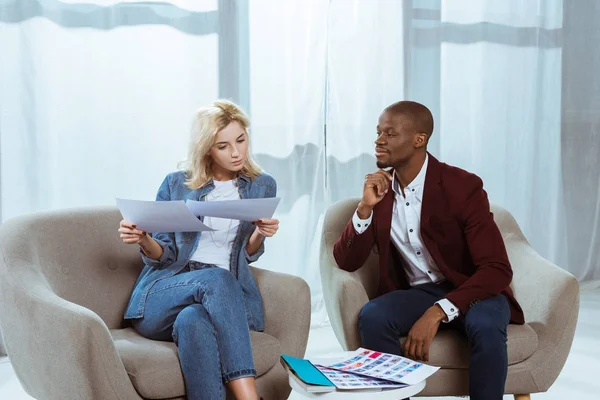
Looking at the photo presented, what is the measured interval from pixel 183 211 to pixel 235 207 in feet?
0.47

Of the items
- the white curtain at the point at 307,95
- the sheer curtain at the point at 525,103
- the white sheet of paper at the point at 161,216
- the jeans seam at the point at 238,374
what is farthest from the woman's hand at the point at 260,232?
the sheer curtain at the point at 525,103

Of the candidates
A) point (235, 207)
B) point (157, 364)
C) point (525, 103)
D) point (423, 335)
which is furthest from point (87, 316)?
point (525, 103)

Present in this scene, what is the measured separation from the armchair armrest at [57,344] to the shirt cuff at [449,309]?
2.92 ft

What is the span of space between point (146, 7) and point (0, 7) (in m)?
0.59

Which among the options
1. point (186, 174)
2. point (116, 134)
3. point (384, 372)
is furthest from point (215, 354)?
point (116, 134)

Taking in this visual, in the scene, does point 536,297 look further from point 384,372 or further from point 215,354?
point 215,354

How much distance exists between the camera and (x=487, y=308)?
245 cm

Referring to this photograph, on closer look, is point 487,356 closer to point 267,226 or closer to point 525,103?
point 267,226

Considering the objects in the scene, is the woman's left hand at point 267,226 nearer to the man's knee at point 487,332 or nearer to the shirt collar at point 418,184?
the shirt collar at point 418,184

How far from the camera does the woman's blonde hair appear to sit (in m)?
2.57

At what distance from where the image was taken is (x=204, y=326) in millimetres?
2256

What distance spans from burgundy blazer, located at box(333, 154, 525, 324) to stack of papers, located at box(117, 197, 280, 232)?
0.42m

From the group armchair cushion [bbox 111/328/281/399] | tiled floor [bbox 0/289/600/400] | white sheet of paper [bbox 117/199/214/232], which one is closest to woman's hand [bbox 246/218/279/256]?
white sheet of paper [bbox 117/199/214/232]

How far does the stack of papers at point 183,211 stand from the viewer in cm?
227
